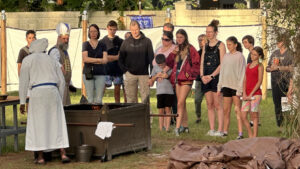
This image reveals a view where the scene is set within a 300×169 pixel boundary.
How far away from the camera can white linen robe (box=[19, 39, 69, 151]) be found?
39.2ft

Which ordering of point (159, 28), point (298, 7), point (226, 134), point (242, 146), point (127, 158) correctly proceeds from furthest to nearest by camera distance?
point (159, 28), point (226, 134), point (127, 158), point (298, 7), point (242, 146)

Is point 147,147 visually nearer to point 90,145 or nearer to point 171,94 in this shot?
point 90,145

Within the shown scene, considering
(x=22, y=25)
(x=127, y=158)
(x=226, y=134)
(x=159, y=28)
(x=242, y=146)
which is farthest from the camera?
(x=22, y=25)

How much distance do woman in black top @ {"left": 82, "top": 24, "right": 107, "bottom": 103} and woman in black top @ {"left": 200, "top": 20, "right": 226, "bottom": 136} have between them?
1906 mm

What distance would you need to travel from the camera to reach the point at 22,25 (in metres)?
28.5

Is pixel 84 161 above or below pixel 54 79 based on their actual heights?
below

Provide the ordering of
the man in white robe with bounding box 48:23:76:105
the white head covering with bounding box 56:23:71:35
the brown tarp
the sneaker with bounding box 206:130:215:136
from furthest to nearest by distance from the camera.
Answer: the sneaker with bounding box 206:130:215:136
the white head covering with bounding box 56:23:71:35
the man in white robe with bounding box 48:23:76:105
the brown tarp

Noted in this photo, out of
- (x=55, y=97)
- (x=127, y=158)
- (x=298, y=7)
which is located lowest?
(x=127, y=158)

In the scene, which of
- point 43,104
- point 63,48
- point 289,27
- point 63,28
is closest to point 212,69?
point 63,48

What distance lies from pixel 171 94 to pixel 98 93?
1410 mm

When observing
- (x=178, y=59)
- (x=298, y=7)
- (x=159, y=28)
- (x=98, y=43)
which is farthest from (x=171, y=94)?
(x=159, y=28)

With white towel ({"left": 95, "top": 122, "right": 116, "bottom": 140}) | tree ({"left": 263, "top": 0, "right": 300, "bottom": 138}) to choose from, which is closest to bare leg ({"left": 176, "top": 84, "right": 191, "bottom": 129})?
tree ({"left": 263, "top": 0, "right": 300, "bottom": 138})

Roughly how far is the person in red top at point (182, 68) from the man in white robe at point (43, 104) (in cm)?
360

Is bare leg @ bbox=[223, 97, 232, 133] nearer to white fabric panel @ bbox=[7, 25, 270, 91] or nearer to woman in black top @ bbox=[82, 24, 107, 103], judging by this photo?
woman in black top @ bbox=[82, 24, 107, 103]
